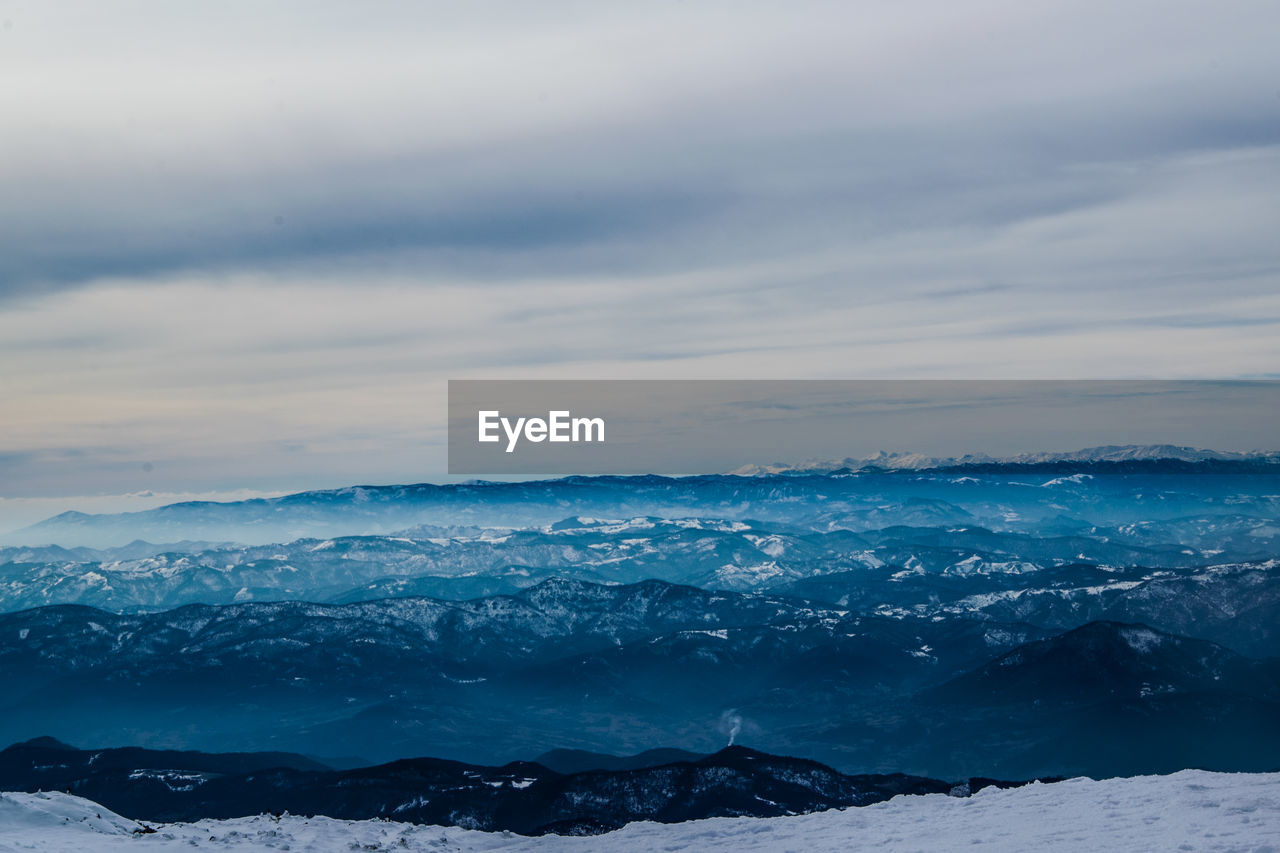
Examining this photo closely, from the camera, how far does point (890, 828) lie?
175 feet

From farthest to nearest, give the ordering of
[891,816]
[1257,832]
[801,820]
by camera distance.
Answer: [801,820]
[891,816]
[1257,832]

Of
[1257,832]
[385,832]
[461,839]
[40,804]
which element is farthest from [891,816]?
[40,804]

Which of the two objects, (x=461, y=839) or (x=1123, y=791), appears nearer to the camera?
(x=1123, y=791)

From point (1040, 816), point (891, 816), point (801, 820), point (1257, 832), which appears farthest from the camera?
point (801, 820)

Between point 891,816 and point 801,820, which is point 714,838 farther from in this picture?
point 891,816

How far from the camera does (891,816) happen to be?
186 feet

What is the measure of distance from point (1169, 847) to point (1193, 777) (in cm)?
1435

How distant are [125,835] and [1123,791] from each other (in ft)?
184

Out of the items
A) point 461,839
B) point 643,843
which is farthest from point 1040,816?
point 461,839

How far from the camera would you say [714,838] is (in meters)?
60.9

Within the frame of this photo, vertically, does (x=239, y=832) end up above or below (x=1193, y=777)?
below

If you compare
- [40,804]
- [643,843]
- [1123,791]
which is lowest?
[643,843]

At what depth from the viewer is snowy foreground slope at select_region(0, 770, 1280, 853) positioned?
4394cm

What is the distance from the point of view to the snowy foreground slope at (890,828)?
4394 cm
